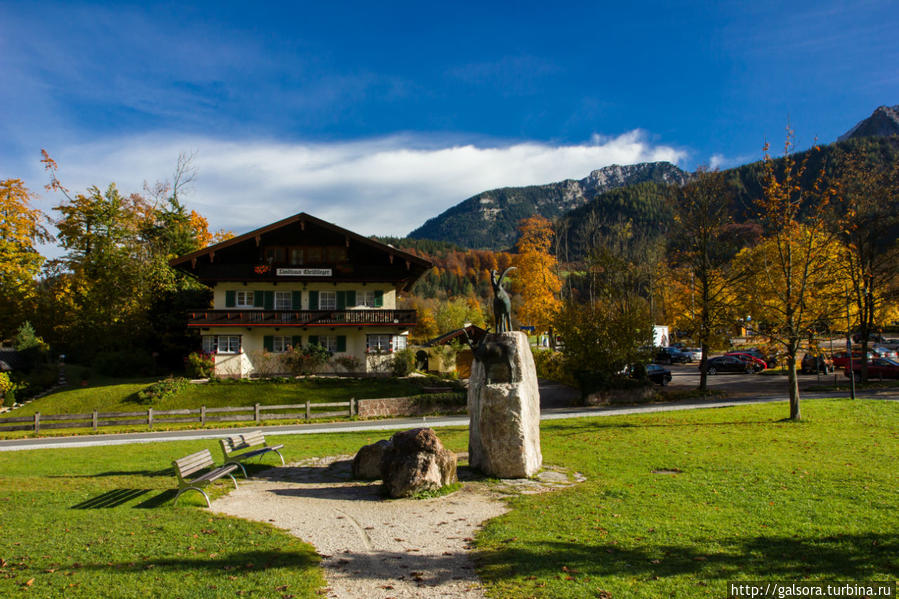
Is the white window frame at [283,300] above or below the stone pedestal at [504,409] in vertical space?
above

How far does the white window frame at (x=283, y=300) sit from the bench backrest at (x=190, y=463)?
91.7 ft

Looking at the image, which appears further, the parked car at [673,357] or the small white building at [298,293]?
the parked car at [673,357]

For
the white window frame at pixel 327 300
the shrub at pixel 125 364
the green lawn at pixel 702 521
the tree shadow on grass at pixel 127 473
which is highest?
the white window frame at pixel 327 300

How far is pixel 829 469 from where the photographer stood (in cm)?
1125

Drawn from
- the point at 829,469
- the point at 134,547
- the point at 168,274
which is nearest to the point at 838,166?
the point at 829,469

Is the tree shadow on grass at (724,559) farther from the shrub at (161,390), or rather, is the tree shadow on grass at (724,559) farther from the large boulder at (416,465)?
the shrub at (161,390)

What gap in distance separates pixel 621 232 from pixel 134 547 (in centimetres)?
4621

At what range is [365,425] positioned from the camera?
24.1 meters

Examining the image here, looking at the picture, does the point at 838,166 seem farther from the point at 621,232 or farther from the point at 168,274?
the point at 168,274

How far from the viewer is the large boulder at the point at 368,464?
39.5 ft

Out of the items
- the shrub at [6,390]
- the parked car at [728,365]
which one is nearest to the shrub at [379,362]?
the shrub at [6,390]

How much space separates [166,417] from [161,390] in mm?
6384

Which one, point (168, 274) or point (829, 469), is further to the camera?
point (168, 274)

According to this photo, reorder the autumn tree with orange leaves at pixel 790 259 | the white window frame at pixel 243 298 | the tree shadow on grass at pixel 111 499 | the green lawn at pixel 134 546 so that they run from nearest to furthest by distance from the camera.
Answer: the green lawn at pixel 134 546 < the tree shadow on grass at pixel 111 499 < the autumn tree with orange leaves at pixel 790 259 < the white window frame at pixel 243 298
